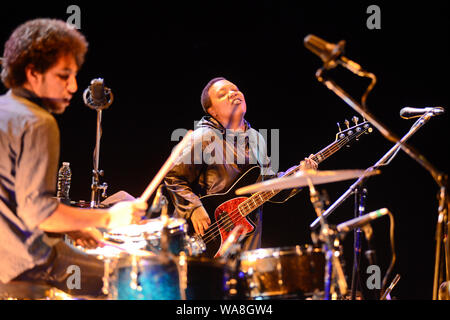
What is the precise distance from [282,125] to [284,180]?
11.4 feet

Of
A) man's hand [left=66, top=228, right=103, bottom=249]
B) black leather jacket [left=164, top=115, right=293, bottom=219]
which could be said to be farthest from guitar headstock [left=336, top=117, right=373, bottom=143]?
man's hand [left=66, top=228, right=103, bottom=249]

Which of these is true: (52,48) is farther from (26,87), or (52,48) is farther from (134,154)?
(134,154)

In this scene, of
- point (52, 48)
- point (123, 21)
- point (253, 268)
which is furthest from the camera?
point (123, 21)

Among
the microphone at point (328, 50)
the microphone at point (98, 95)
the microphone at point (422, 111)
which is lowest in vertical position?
the microphone at point (422, 111)

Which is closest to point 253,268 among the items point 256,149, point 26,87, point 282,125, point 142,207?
point 142,207

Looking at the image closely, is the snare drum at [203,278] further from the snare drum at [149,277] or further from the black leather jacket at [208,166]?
the black leather jacket at [208,166]

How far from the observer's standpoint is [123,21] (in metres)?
5.22

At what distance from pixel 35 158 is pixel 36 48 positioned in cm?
54

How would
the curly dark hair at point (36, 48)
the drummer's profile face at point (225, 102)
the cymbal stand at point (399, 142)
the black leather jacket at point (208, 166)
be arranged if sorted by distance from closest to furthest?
1. the curly dark hair at point (36, 48)
2. the cymbal stand at point (399, 142)
3. the black leather jacket at point (208, 166)
4. the drummer's profile face at point (225, 102)

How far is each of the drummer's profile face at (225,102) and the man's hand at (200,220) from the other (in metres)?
1.09

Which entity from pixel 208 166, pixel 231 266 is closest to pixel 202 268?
pixel 231 266

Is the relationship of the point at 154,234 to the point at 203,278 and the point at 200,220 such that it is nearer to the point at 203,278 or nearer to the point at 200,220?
the point at 203,278

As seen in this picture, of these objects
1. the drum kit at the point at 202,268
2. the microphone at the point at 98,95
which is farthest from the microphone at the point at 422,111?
the microphone at the point at 98,95

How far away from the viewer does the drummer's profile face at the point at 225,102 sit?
4.61 meters
